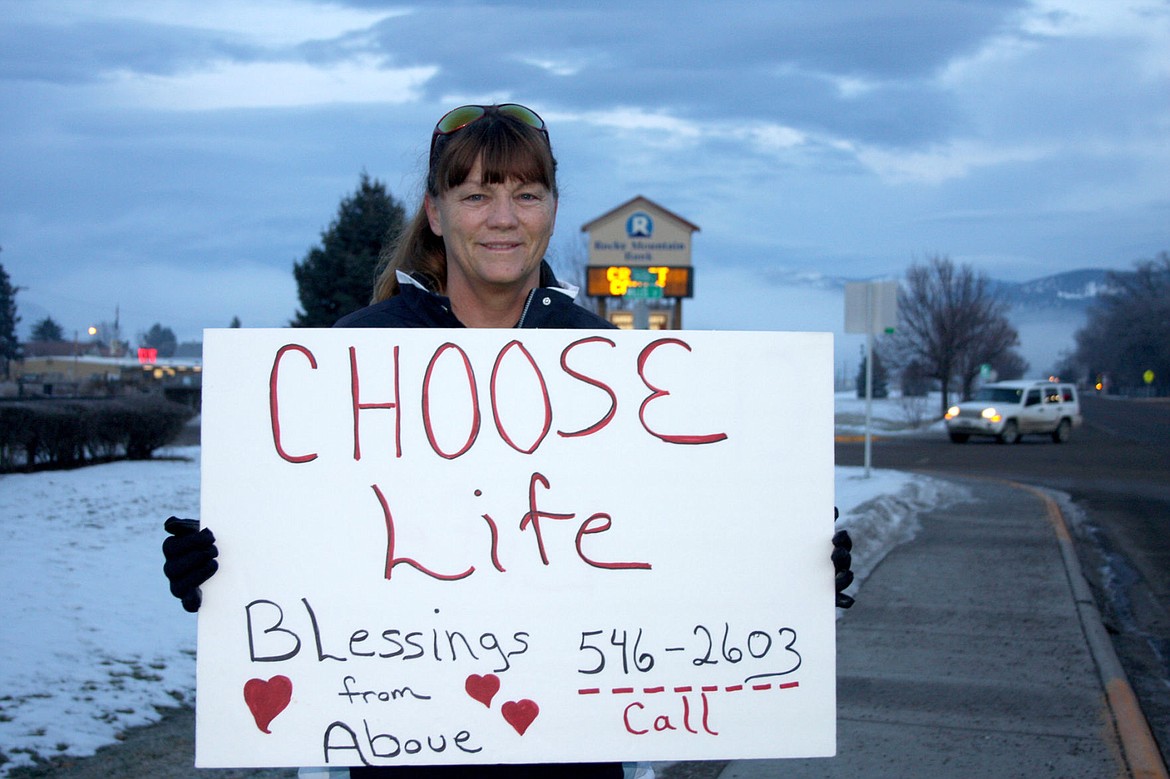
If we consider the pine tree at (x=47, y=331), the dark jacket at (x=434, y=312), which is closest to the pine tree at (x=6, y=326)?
the pine tree at (x=47, y=331)

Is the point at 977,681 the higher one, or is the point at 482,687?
the point at 482,687

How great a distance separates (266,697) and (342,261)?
2282 centimetres

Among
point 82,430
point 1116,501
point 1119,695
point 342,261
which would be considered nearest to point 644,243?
point 342,261

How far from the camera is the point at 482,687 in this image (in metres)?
2.03

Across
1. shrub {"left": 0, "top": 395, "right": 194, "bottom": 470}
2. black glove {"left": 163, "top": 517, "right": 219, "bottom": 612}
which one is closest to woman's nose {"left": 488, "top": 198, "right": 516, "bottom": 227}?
black glove {"left": 163, "top": 517, "right": 219, "bottom": 612}

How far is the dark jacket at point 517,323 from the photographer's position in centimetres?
212

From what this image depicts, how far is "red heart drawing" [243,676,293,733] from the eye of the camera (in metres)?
1.99

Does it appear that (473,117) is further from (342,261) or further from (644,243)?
(644,243)

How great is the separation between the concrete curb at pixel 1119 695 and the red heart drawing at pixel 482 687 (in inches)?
118

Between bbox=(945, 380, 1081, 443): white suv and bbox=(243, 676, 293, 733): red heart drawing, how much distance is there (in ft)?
84.3

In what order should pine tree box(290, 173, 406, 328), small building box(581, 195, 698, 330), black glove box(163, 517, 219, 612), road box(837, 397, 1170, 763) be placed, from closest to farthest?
black glove box(163, 517, 219, 612)
road box(837, 397, 1170, 763)
pine tree box(290, 173, 406, 328)
small building box(581, 195, 698, 330)

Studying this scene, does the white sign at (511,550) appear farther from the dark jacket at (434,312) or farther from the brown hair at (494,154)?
the brown hair at (494,154)

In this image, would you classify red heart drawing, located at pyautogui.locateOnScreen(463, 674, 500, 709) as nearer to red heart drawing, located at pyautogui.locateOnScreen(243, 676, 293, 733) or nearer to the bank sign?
red heart drawing, located at pyautogui.locateOnScreen(243, 676, 293, 733)

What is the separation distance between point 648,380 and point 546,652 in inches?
22.6
